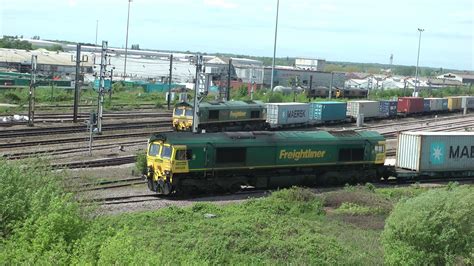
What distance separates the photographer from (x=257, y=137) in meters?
33.3

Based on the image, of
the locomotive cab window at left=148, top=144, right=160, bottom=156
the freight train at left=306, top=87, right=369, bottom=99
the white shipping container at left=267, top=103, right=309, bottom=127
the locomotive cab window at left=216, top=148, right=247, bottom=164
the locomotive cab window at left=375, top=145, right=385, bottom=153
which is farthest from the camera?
the freight train at left=306, top=87, right=369, bottom=99

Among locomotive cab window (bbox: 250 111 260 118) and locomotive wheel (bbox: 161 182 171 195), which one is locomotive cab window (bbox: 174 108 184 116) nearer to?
locomotive cab window (bbox: 250 111 260 118)

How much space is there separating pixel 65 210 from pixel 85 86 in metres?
89.2

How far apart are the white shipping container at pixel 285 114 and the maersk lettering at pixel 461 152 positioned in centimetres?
2342

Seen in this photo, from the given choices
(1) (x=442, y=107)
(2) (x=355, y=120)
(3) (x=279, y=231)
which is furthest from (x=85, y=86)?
(3) (x=279, y=231)

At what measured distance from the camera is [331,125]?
225 ft

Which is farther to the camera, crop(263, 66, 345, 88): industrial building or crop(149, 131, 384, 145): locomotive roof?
crop(263, 66, 345, 88): industrial building

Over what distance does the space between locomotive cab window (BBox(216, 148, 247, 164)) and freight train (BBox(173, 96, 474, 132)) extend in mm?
20086

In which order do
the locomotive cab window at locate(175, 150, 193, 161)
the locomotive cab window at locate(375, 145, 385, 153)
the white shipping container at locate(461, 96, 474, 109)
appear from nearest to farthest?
the locomotive cab window at locate(175, 150, 193, 161) < the locomotive cab window at locate(375, 145, 385, 153) < the white shipping container at locate(461, 96, 474, 109)

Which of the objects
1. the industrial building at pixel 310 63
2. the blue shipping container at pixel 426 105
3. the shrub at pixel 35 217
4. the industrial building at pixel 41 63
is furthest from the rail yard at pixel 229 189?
the industrial building at pixel 310 63

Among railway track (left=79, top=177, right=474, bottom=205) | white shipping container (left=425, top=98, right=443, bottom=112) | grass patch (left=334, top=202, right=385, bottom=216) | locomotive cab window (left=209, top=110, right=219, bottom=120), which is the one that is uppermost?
white shipping container (left=425, top=98, right=443, bottom=112)

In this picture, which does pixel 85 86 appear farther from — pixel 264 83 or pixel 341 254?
pixel 341 254

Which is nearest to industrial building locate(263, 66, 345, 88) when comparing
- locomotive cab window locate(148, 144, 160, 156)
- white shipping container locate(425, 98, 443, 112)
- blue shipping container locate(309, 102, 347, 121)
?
white shipping container locate(425, 98, 443, 112)

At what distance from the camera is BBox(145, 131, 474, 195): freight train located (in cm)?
3061
